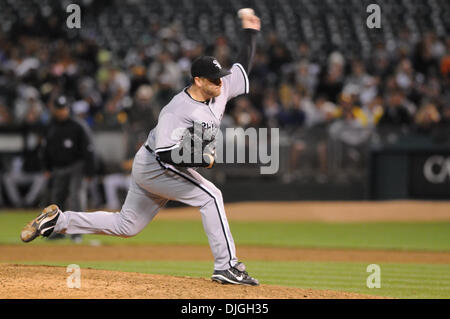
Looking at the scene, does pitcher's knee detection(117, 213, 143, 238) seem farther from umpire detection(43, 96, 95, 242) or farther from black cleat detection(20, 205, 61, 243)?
umpire detection(43, 96, 95, 242)

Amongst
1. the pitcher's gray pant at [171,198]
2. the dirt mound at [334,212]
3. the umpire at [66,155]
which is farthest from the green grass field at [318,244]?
the pitcher's gray pant at [171,198]

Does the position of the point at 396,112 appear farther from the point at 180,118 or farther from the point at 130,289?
the point at 130,289

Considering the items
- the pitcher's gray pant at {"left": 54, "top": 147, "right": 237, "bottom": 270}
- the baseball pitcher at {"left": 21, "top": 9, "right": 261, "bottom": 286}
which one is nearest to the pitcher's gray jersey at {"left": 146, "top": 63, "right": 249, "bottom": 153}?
the baseball pitcher at {"left": 21, "top": 9, "right": 261, "bottom": 286}

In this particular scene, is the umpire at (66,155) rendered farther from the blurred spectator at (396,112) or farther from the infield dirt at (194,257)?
the blurred spectator at (396,112)

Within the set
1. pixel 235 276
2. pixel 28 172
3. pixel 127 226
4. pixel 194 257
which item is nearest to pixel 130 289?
pixel 127 226

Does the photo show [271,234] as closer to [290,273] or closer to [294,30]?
[290,273]

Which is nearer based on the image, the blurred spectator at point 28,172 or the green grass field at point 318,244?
the green grass field at point 318,244

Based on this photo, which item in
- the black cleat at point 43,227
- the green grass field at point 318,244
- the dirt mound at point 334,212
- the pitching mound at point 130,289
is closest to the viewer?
the pitching mound at point 130,289
